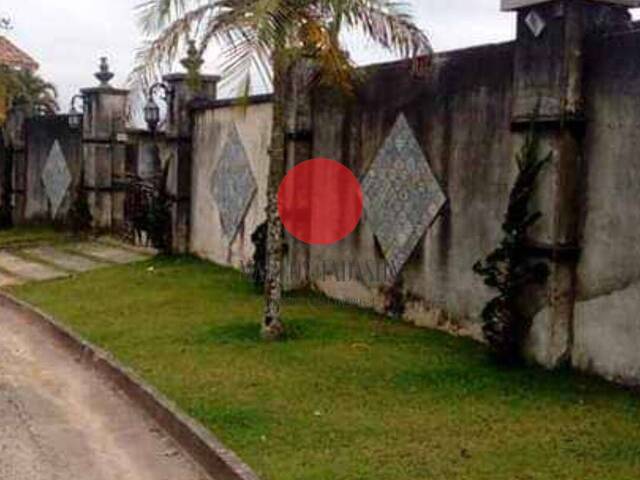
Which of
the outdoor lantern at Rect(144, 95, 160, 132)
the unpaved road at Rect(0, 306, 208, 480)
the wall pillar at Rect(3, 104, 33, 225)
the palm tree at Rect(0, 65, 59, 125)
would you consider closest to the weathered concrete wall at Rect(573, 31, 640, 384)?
the unpaved road at Rect(0, 306, 208, 480)

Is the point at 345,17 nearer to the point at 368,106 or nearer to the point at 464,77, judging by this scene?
the point at 464,77

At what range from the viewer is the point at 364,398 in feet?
23.8

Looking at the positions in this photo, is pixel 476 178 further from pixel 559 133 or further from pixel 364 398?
pixel 364 398

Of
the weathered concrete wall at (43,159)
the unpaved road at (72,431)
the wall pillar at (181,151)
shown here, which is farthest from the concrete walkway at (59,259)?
the unpaved road at (72,431)

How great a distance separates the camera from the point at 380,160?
1084 cm

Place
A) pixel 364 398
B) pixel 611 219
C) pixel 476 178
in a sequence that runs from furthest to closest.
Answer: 1. pixel 476 178
2. pixel 611 219
3. pixel 364 398

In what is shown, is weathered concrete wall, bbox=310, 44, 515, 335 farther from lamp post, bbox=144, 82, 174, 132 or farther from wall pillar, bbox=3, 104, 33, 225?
wall pillar, bbox=3, 104, 33, 225

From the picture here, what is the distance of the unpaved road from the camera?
620cm

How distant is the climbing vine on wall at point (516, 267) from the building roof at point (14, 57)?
20.9 meters
